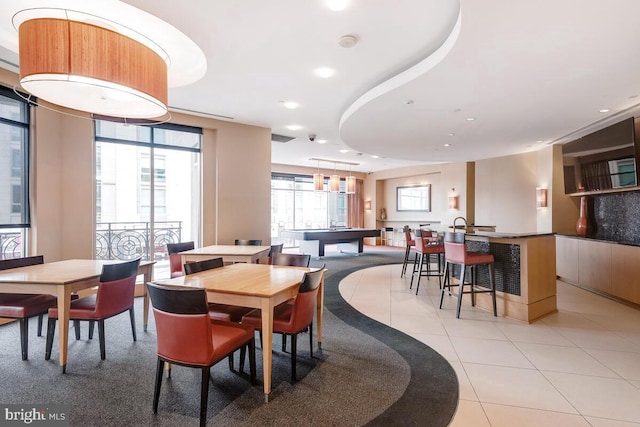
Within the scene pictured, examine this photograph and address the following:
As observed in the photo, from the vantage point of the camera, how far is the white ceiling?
8.22ft

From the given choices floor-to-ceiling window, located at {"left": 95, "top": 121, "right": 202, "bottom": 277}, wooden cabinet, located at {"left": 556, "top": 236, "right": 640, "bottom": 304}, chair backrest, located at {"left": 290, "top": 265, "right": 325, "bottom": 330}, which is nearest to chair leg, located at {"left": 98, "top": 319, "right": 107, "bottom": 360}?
chair backrest, located at {"left": 290, "top": 265, "right": 325, "bottom": 330}

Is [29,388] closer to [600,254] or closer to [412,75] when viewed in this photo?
[412,75]

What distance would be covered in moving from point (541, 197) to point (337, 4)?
6.38 meters

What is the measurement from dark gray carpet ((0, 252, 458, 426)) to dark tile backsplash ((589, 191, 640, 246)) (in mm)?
4372

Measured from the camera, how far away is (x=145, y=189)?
18.4 ft

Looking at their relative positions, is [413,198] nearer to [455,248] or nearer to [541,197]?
[541,197]

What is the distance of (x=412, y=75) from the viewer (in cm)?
344

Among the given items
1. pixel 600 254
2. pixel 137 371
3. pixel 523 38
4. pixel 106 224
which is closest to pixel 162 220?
pixel 106 224

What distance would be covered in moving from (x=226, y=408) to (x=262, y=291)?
32.5 inches

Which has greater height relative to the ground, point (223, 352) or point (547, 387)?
point (223, 352)

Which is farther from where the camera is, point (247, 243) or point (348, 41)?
point (247, 243)

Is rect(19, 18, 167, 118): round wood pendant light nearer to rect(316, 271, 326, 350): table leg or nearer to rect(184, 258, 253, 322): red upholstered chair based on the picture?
rect(184, 258, 253, 322): red upholstered chair

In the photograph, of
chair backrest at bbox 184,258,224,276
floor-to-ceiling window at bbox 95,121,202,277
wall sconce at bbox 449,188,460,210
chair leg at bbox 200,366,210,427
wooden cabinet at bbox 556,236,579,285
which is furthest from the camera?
wall sconce at bbox 449,188,460,210

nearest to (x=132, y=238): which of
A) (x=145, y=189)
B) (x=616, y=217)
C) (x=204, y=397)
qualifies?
(x=145, y=189)
